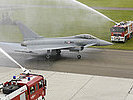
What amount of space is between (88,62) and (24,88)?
581 inches

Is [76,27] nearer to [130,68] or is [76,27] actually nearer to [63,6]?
[63,6]

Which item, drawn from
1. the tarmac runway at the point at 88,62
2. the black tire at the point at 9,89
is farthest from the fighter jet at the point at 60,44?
the black tire at the point at 9,89

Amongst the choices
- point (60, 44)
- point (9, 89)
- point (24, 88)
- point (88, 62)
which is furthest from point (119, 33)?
point (9, 89)

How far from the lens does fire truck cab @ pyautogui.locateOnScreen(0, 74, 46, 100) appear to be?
14.9m

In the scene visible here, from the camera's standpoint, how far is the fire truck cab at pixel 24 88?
14891 millimetres

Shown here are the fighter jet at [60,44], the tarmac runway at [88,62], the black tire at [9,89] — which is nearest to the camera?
the black tire at [9,89]

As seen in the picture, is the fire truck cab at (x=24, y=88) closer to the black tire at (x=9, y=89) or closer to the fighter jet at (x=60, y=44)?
the black tire at (x=9, y=89)

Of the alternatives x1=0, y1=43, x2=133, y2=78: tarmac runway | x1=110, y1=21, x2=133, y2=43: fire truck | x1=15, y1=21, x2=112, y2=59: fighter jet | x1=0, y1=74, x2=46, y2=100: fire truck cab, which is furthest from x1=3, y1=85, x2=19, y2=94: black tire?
x1=110, y1=21, x2=133, y2=43: fire truck

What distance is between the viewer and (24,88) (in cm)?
1546

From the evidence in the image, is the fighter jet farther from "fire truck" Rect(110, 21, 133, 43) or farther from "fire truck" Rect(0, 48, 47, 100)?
"fire truck" Rect(0, 48, 47, 100)

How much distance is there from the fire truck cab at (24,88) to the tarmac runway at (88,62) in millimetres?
9484

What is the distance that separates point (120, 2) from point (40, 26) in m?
23.0

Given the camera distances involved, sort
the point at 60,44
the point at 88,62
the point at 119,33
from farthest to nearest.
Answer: the point at 119,33, the point at 60,44, the point at 88,62

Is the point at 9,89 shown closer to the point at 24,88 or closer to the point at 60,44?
the point at 24,88
